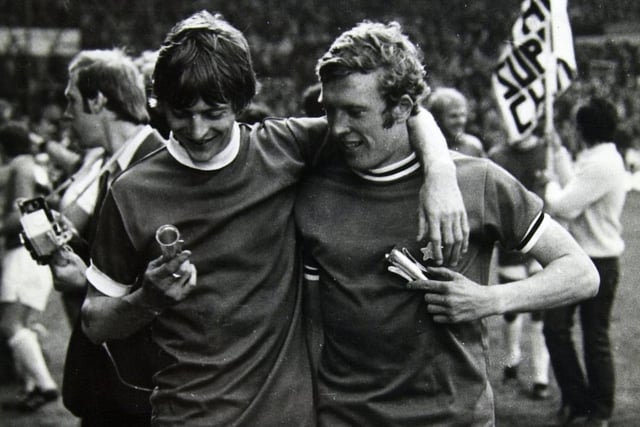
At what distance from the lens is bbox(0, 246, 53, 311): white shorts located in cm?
621

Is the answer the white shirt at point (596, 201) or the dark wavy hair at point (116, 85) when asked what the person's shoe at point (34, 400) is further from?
the white shirt at point (596, 201)

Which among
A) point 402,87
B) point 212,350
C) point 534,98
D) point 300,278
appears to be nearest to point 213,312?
point 212,350

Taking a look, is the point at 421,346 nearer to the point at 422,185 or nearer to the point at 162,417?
the point at 422,185

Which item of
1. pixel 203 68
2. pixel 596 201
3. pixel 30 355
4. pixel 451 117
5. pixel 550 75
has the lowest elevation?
pixel 30 355

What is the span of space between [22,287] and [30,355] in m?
0.52

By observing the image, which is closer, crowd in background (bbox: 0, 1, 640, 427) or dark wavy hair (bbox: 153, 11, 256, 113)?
dark wavy hair (bbox: 153, 11, 256, 113)

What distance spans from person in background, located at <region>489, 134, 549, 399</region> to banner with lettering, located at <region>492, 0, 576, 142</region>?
296 millimetres

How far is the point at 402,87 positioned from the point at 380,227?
38 cm

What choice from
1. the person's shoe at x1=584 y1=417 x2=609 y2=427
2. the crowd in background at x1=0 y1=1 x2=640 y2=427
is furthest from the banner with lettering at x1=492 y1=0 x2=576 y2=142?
the crowd in background at x1=0 y1=1 x2=640 y2=427

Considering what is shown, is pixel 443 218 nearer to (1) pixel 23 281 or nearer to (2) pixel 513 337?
(1) pixel 23 281

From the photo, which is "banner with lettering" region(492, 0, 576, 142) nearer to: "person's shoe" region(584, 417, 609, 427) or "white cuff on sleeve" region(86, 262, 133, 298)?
"person's shoe" region(584, 417, 609, 427)

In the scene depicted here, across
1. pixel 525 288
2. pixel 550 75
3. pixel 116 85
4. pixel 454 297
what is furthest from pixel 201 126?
pixel 550 75

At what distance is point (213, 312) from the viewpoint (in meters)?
2.16

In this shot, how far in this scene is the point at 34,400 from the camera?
645 centimetres
